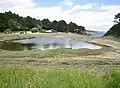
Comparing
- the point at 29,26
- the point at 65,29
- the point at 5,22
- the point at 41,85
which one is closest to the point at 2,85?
the point at 41,85

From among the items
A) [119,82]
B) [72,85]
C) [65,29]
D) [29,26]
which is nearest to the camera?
[72,85]

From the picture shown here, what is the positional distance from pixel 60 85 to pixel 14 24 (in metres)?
131

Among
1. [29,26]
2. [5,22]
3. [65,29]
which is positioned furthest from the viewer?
[65,29]

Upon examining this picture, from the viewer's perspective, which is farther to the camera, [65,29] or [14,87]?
[65,29]

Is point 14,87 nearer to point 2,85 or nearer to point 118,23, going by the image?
point 2,85

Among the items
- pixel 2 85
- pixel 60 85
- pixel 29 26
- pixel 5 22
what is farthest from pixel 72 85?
pixel 29 26

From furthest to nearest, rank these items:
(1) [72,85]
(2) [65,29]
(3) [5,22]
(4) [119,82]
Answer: (2) [65,29] < (3) [5,22] < (4) [119,82] < (1) [72,85]

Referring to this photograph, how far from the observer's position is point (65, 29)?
186m

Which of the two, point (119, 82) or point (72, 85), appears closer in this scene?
point (72, 85)

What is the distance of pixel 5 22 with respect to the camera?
132 meters

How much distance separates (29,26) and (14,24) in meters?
24.1

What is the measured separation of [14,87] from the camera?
26.5ft

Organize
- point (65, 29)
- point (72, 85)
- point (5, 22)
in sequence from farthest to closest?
point (65, 29)
point (5, 22)
point (72, 85)

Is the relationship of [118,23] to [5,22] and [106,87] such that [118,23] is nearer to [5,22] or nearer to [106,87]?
[5,22]
